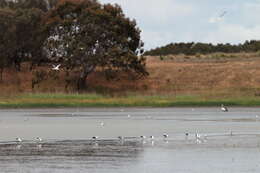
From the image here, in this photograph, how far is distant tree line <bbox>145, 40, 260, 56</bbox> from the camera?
349 feet

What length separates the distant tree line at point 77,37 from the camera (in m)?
67.1

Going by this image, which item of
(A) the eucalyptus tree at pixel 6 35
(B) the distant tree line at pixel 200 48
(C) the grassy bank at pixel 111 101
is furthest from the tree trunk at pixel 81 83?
(B) the distant tree line at pixel 200 48

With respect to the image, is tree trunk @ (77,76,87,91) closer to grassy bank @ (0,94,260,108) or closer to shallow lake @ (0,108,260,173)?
grassy bank @ (0,94,260,108)

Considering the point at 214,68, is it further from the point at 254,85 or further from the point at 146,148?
the point at 146,148

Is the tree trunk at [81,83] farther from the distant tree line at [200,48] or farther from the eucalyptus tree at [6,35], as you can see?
the distant tree line at [200,48]

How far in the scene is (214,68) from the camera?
75.4 meters

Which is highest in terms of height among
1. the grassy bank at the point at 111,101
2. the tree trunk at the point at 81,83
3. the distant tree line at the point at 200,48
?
the distant tree line at the point at 200,48

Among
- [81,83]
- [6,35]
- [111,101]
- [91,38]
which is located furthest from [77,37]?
[111,101]

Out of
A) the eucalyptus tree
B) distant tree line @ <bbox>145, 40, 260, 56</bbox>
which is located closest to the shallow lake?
the eucalyptus tree

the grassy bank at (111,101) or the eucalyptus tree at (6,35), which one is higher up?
the eucalyptus tree at (6,35)

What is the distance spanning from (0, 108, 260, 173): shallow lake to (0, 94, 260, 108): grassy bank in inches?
537

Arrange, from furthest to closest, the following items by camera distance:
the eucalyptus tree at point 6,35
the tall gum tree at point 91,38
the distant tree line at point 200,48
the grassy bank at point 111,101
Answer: the distant tree line at point 200,48 < the eucalyptus tree at point 6,35 < the tall gum tree at point 91,38 < the grassy bank at point 111,101

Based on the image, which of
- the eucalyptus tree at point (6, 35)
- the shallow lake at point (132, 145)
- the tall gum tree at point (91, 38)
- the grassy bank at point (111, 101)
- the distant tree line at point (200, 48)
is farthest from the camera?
the distant tree line at point (200, 48)

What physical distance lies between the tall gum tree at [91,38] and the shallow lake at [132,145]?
24.1 meters
